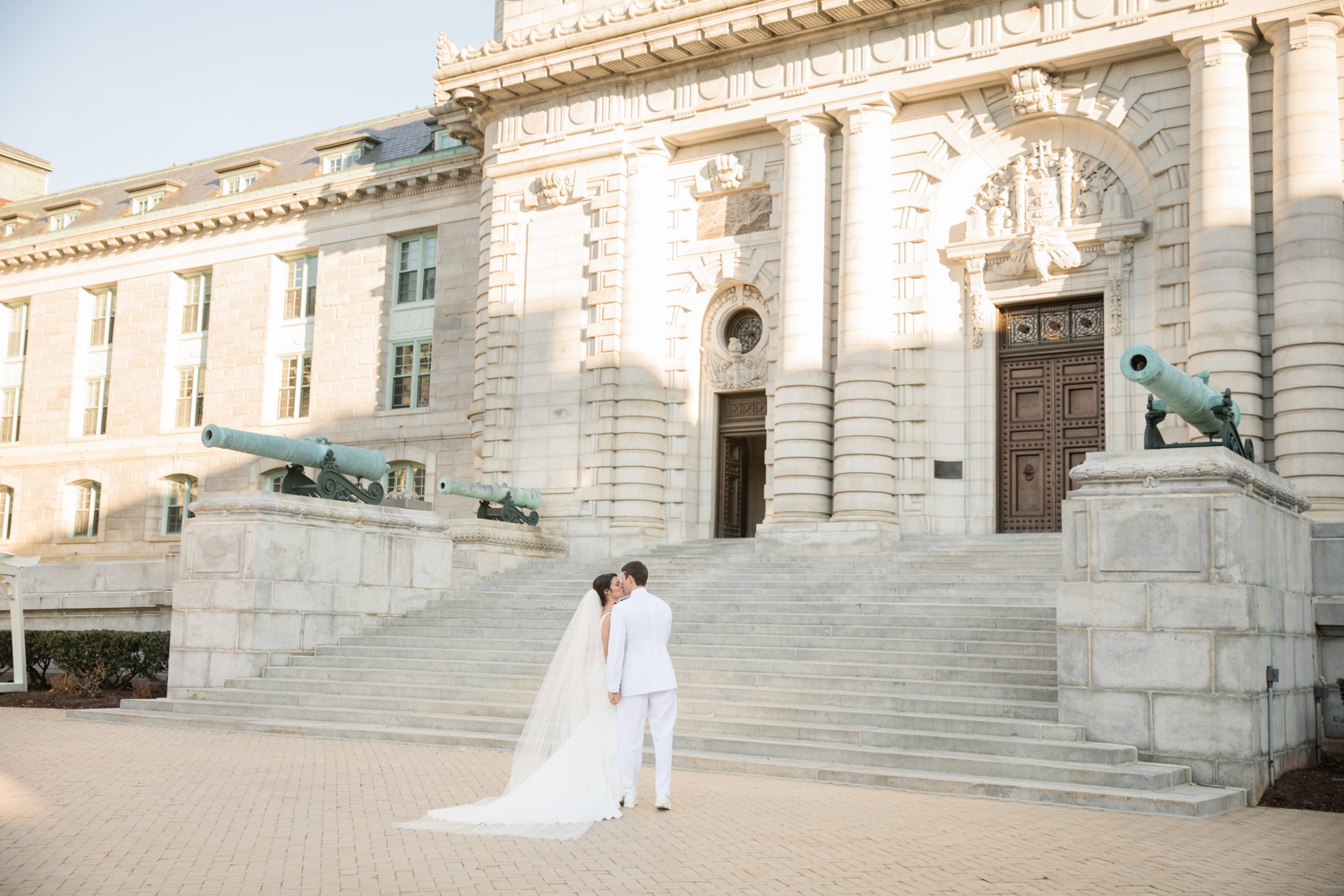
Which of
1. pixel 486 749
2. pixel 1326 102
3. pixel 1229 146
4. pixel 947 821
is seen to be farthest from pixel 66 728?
pixel 1326 102

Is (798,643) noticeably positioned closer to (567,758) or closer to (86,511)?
(567,758)

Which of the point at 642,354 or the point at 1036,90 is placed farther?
the point at 642,354

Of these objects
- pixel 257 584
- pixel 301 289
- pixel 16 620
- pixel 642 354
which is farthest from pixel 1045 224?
pixel 301 289

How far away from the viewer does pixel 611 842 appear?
8.68 metres

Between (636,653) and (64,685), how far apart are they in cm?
1359

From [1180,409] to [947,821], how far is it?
5678 millimetres

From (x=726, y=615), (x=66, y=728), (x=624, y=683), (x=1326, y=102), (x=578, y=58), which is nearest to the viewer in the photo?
(x=624, y=683)

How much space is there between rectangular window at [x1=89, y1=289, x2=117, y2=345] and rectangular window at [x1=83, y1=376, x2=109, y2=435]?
140 centimetres

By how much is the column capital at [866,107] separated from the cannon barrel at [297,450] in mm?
11467

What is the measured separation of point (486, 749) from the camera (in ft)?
44.9

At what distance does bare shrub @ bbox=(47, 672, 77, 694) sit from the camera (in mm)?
19688

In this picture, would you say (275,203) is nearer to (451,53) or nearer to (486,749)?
(451,53)

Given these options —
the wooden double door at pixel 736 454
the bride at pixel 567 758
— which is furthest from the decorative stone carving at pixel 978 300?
the bride at pixel 567 758

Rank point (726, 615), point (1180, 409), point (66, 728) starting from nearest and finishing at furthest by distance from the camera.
Result: point (1180, 409) → point (66, 728) → point (726, 615)
